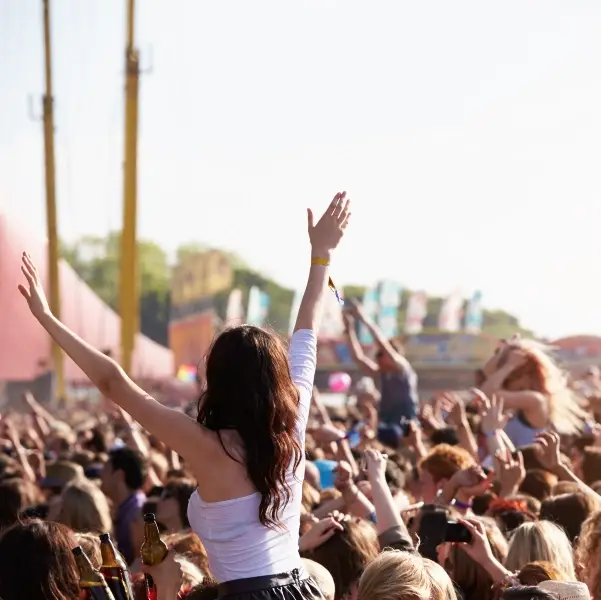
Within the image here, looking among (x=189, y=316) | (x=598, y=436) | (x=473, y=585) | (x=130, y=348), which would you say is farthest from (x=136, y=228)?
(x=473, y=585)

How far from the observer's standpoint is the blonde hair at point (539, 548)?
14.3 feet

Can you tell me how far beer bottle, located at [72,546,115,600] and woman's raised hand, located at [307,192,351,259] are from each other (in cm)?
107

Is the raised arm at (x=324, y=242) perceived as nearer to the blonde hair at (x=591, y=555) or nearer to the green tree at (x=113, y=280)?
the blonde hair at (x=591, y=555)

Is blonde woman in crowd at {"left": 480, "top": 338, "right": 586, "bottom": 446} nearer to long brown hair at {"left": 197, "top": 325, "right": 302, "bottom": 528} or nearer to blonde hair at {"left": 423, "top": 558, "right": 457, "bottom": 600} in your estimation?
blonde hair at {"left": 423, "top": 558, "right": 457, "bottom": 600}

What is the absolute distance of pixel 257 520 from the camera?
308 centimetres

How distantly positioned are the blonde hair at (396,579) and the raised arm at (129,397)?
0.69m

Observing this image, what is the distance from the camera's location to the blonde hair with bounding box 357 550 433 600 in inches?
133

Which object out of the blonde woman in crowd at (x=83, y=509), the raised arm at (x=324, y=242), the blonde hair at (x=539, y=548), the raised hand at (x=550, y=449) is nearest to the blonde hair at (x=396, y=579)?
the raised arm at (x=324, y=242)

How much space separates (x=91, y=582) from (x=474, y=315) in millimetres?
47395

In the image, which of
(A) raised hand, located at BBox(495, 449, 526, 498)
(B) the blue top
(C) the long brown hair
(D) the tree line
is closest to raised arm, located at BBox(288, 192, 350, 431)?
(C) the long brown hair

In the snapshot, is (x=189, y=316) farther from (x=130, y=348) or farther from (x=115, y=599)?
(x=115, y=599)

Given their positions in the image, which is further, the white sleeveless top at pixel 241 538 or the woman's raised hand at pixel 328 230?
the woman's raised hand at pixel 328 230

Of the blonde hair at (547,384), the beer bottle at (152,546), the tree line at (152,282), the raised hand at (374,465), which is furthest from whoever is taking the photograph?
the tree line at (152,282)

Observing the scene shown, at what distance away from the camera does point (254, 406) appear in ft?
10.1
